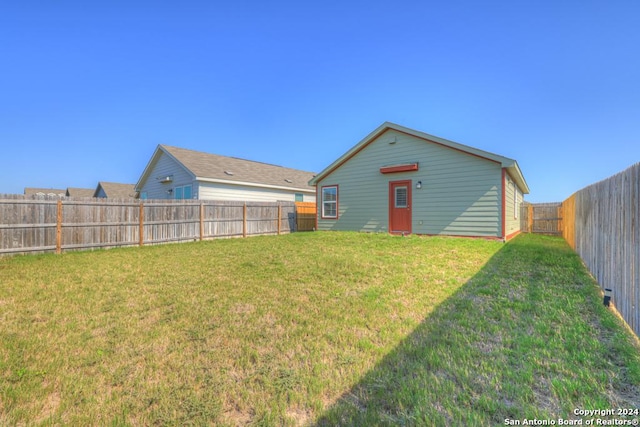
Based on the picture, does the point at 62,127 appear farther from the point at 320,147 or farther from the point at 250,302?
the point at 250,302

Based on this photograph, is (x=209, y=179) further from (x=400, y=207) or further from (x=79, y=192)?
(x=79, y=192)

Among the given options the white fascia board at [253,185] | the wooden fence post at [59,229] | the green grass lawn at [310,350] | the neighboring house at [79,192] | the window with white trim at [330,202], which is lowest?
the green grass lawn at [310,350]

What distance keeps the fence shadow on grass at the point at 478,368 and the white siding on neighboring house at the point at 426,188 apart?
257 inches

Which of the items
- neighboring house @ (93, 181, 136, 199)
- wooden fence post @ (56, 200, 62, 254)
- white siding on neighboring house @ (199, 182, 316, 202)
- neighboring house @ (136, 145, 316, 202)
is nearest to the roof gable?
white siding on neighboring house @ (199, 182, 316, 202)

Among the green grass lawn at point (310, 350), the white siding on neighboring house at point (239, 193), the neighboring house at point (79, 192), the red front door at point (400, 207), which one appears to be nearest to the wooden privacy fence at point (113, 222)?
the green grass lawn at point (310, 350)

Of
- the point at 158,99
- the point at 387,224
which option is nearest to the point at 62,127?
the point at 158,99

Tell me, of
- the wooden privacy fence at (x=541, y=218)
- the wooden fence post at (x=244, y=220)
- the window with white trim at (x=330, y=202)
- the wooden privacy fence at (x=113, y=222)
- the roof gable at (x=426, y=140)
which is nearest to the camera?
the wooden privacy fence at (x=113, y=222)

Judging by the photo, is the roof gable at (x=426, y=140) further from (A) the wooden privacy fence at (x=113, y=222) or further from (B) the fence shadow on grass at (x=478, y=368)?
(B) the fence shadow on grass at (x=478, y=368)

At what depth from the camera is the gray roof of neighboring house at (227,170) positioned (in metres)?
15.4

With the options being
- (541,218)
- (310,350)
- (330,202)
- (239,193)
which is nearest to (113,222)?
(239,193)

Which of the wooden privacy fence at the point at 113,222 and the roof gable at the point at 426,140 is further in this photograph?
the roof gable at the point at 426,140

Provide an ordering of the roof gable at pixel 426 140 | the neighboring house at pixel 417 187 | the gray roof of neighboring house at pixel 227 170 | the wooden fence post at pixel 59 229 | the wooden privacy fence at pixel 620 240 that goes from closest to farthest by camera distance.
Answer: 1. the wooden privacy fence at pixel 620 240
2. the wooden fence post at pixel 59 229
3. the roof gable at pixel 426 140
4. the neighboring house at pixel 417 187
5. the gray roof of neighboring house at pixel 227 170

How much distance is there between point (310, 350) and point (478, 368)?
1.39 m

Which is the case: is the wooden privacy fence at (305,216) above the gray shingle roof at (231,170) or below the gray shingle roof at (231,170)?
below
